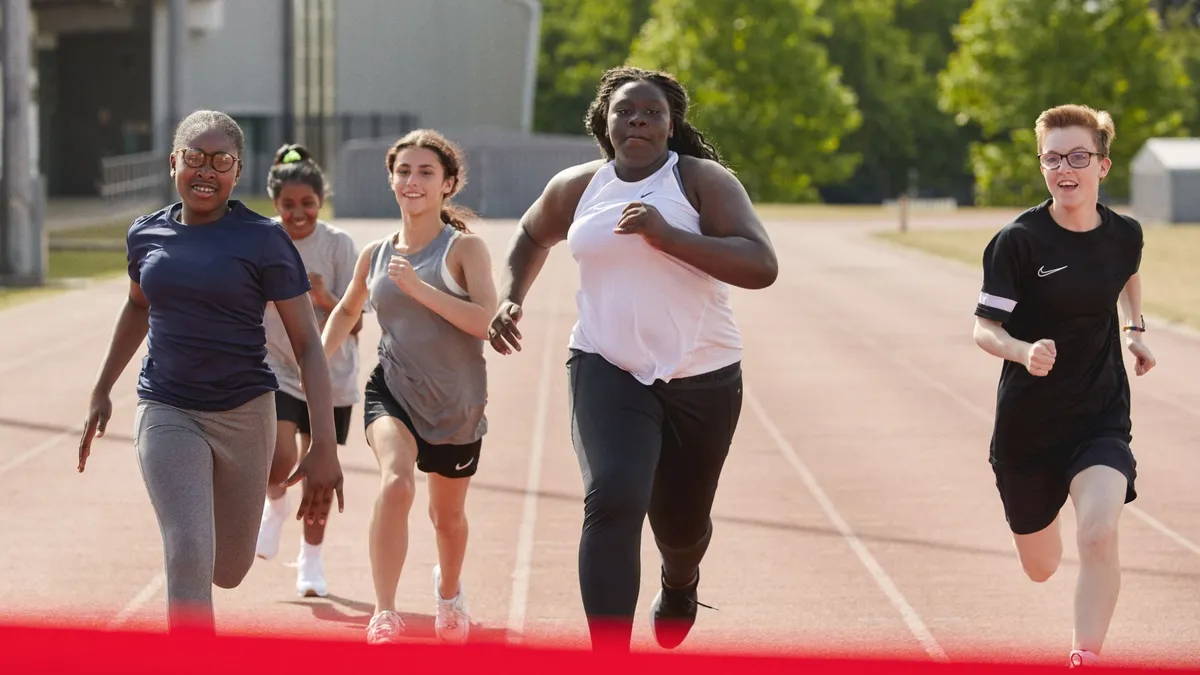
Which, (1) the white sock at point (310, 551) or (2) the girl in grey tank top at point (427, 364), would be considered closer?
(2) the girl in grey tank top at point (427, 364)

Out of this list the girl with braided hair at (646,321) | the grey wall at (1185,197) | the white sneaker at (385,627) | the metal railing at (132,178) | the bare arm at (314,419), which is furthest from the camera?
the metal railing at (132,178)

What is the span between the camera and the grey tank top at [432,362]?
6.34 meters

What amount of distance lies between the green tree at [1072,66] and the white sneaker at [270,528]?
6229 cm

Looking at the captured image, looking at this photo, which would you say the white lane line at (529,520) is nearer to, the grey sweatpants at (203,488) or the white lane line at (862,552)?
the grey sweatpants at (203,488)

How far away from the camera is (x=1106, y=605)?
5508 mm

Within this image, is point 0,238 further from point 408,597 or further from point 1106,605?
point 1106,605

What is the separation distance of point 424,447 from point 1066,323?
84.9 inches

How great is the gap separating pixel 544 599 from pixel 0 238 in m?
19.1

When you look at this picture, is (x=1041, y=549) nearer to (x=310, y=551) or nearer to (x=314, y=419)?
(x=314, y=419)

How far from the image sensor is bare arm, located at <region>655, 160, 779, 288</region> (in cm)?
520

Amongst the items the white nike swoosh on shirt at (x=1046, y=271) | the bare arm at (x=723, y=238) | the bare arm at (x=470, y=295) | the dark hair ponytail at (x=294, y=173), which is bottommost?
the bare arm at (x=470, y=295)

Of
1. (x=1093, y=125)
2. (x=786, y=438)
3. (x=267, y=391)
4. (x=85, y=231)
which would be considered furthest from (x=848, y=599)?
(x=85, y=231)

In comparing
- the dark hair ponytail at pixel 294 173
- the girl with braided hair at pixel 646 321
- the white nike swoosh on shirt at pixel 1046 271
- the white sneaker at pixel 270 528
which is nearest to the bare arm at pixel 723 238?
the girl with braided hair at pixel 646 321

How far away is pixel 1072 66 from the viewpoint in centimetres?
6762
